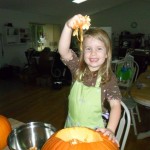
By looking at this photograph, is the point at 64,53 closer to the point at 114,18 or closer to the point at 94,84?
the point at 94,84

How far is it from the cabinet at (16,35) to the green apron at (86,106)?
16.8ft

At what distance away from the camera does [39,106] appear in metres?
3.44

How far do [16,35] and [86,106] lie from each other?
214 inches

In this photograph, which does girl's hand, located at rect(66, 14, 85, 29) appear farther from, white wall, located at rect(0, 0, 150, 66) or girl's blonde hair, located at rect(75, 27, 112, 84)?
white wall, located at rect(0, 0, 150, 66)

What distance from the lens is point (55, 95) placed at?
4020 mm

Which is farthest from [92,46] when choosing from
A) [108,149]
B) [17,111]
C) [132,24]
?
[132,24]

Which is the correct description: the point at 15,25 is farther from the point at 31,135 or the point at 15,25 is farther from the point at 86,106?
the point at 31,135

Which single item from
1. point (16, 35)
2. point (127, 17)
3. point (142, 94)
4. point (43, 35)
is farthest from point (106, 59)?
point (127, 17)

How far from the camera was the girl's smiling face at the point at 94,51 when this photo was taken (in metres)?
1.02

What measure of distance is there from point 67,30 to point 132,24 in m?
7.78

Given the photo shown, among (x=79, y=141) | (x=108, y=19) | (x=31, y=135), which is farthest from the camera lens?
(x=108, y=19)

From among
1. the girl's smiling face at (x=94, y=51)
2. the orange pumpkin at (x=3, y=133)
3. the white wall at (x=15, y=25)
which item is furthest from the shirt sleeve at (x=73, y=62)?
the white wall at (x=15, y=25)

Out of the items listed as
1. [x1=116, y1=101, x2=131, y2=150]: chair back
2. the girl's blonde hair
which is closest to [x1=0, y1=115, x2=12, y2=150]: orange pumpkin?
the girl's blonde hair

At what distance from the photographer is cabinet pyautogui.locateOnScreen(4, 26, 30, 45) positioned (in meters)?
5.72
